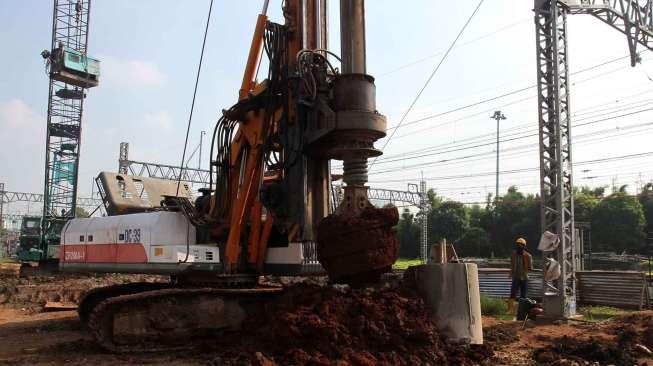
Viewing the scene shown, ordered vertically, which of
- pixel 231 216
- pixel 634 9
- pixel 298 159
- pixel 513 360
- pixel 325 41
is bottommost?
pixel 513 360

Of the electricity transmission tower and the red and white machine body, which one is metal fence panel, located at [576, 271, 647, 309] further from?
the red and white machine body

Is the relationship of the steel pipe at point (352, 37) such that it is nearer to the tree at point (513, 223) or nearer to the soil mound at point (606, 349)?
the soil mound at point (606, 349)

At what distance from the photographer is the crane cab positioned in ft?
127

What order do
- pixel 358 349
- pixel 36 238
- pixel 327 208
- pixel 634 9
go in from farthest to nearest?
pixel 36 238, pixel 634 9, pixel 327 208, pixel 358 349

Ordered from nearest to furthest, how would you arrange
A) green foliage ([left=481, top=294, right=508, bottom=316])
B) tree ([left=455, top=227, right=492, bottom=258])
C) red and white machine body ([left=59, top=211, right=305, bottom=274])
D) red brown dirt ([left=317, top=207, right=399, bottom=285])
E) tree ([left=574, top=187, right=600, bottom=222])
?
red brown dirt ([left=317, top=207, right=399, bottom=285])
red and white machine body ([left=59, top=211, right=305, bottom=274])
green foliage ([left=481, top=294, right=508, bottom=316])
tree ([left=574, top=187, right=600, bottom=222])
tree ([left=455, top=227, right=492, bottom=258])

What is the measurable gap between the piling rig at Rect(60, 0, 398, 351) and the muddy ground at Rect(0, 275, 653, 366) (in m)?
0.43

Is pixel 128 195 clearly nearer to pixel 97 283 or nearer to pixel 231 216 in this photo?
pixel 231 216

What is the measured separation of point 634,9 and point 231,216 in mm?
15641

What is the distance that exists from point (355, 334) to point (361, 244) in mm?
1055

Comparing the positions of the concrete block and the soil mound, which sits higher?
the concrete block

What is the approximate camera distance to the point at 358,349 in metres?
6.42

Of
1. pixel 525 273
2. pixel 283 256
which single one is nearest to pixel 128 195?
pixel 283 256

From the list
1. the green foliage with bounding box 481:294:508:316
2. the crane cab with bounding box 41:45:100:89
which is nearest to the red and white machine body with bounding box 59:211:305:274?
the green foliage with bounding box 481:294:508:316

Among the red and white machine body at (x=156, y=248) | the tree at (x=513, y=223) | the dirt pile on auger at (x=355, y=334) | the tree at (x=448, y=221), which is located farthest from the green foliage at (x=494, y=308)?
the tree at (x=448, y=221)
